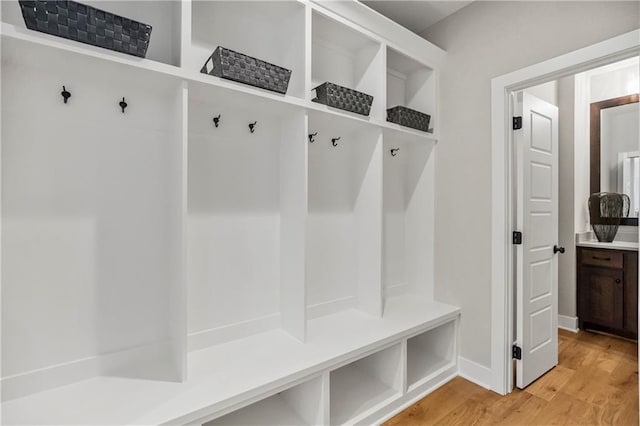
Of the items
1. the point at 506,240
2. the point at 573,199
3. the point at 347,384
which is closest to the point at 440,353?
the point at 347,384

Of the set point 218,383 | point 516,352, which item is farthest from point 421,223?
point 218,383

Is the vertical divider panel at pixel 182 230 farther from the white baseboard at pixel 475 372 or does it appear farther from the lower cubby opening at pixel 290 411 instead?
the white baseboard at pixel 475 372

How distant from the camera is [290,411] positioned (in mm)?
1744

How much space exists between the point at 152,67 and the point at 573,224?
11.8 feet

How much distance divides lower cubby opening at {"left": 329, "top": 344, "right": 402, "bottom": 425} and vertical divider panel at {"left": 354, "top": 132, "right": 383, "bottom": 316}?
290mm

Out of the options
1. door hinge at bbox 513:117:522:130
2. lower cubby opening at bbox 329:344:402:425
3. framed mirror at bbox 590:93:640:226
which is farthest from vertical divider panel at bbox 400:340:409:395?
framed mirror at bbox 590:93:640:226

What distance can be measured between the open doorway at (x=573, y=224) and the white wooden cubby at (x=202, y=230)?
60cm

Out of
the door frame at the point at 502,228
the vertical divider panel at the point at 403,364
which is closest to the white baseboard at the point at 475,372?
the door frame at the point at 502,228

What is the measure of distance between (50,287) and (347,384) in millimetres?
1617

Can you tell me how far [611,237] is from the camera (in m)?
3.17

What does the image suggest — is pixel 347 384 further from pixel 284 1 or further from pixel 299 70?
pixel 284 1

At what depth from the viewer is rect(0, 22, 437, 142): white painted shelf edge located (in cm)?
111

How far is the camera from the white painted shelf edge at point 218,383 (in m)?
1.21

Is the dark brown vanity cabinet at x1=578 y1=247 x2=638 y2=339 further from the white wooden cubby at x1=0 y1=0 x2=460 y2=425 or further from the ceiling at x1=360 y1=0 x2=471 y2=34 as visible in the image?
the ceiling at x1=360 y1=0 x2=471 y2=34
